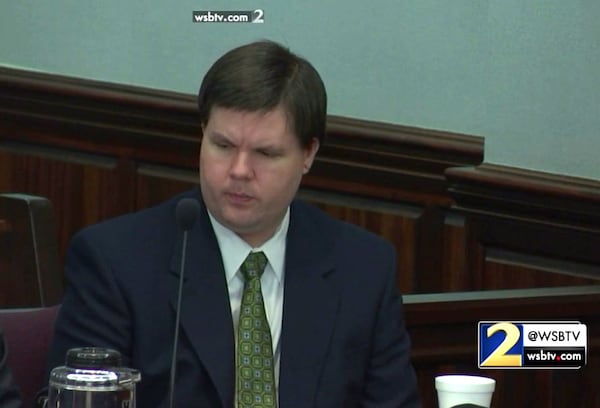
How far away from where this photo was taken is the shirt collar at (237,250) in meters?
2.82

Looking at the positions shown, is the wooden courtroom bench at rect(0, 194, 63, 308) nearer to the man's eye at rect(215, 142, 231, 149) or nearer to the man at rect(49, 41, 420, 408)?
the man at rect(49, 41, 420, 408)

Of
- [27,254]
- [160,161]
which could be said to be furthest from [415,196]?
[27,254]

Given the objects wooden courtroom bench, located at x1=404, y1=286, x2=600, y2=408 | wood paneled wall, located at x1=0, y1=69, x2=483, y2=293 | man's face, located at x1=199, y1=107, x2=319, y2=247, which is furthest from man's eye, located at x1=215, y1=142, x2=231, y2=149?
wood paneled wall, located at x1=0, y1=69, x2=483, y2=293

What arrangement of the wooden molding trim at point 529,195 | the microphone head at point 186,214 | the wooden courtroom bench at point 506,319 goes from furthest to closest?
the wooden molding trim at point 529,195
the wooden courtroom bench at point 506,319
the microphone head at point 186,214

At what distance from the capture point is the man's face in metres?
2.75

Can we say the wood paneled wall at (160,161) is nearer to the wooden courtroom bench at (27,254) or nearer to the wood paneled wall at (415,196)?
the wood paneled wall at (415,196)

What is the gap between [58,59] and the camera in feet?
21.1

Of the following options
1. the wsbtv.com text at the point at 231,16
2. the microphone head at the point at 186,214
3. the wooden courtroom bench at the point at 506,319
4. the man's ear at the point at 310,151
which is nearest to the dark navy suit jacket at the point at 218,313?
the man's ear at the point at 310,151

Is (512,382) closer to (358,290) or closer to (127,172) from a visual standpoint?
(358,290)

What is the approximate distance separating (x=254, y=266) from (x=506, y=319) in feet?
3.44

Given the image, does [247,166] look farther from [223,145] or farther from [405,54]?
[405,54]

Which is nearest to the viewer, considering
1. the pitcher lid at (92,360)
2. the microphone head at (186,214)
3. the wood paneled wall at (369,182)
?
the pitcher lid at (92,360)

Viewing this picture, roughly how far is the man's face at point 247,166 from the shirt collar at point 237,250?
19mm

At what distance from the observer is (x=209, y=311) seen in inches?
107
